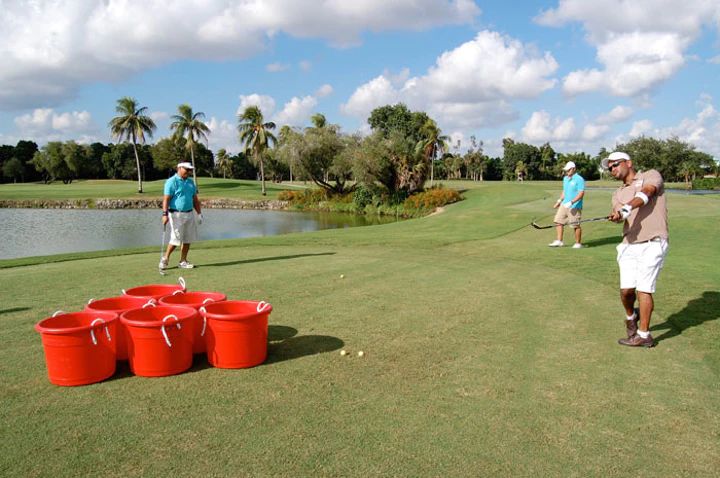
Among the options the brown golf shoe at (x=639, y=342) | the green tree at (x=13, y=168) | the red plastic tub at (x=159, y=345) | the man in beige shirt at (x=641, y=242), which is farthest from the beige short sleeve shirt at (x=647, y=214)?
the green tree at (x=13, y=168)

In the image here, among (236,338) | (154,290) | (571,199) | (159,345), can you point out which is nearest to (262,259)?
(154,290)

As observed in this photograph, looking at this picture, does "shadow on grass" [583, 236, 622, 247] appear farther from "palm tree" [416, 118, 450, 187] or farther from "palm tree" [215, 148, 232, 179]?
"palm tree" [215, 148, 232, 179]

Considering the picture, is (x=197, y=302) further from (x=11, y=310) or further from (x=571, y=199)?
(x=571, y=199)

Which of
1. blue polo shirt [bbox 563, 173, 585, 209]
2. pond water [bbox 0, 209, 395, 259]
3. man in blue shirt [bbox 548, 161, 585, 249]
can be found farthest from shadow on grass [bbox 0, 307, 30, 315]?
pond water [bbox 0, 209, 395, 259]

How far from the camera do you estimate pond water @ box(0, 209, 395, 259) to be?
2725 cm

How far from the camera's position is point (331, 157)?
61.3 m

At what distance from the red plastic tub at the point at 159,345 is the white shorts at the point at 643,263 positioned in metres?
5.32

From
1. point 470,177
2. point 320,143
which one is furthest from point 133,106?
point 470,177

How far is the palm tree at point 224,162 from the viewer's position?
136 metres

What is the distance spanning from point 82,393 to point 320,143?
187 feet

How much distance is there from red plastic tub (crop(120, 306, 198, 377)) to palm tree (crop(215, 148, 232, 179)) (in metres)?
135

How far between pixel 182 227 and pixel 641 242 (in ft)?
30.5

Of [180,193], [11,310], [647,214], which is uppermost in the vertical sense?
[180,193]

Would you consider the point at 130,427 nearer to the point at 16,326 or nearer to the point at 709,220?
the point at 16,326
